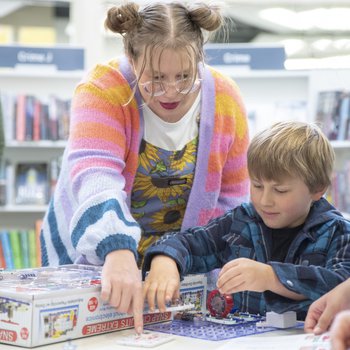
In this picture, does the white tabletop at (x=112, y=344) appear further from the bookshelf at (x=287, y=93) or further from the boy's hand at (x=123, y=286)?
the bookshelf at (x=287, y=93)

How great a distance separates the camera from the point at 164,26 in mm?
1563

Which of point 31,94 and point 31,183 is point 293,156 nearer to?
point 31,183

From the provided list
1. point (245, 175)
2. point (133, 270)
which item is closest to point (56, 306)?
point (133, 270)

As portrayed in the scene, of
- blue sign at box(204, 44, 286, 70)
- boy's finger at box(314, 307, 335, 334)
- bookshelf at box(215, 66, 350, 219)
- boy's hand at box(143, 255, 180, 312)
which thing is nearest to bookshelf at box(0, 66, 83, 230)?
blue sign at box(204, 44, 286, 70)

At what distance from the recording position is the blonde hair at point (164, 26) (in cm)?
154

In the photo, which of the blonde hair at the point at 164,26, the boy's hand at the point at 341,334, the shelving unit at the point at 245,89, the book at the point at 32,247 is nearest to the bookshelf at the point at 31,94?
the shelving unit at the point at 245,89

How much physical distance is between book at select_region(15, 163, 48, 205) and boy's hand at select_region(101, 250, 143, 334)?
3635 mm

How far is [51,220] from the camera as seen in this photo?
1.81m

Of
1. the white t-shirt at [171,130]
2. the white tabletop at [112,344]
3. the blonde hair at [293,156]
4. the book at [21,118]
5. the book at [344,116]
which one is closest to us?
the white tabletop at [112,344]

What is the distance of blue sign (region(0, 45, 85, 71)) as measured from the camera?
4895 millimetres

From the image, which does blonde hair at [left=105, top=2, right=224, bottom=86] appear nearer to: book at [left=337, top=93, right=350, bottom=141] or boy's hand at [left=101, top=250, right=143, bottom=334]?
boy's hand at [left=101, top=250, right=143, bottom=334]

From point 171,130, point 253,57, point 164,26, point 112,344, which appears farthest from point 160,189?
point 253,57

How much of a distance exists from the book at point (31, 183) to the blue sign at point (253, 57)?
1331mm

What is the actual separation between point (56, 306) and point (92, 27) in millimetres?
4338
